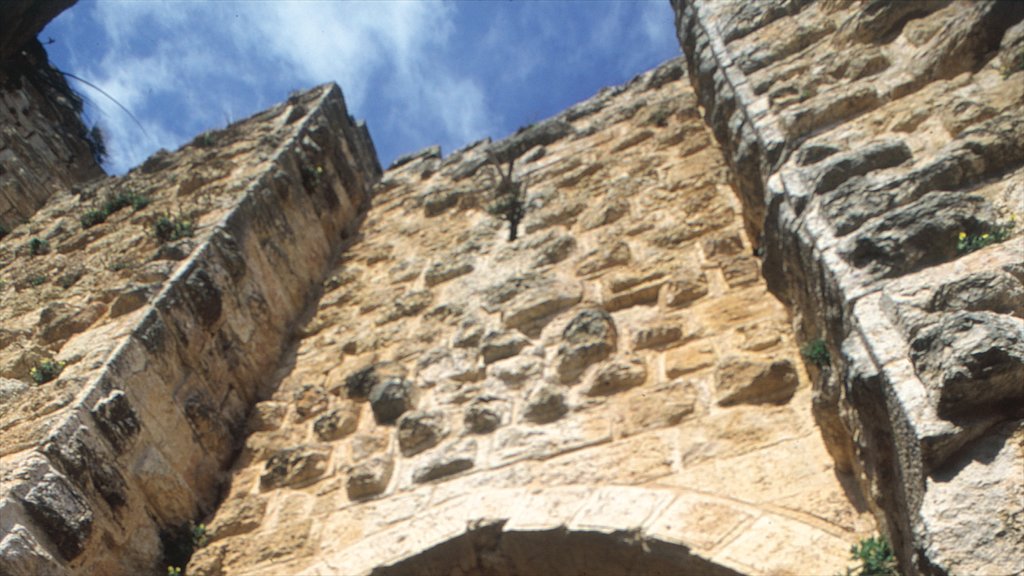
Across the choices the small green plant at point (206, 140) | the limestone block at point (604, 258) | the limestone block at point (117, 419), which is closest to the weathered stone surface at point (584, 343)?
the limestone block at point (604, 258)

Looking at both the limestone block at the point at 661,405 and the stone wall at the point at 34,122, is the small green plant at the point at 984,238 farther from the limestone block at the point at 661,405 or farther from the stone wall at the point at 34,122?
the stone wall at the point at 34,122

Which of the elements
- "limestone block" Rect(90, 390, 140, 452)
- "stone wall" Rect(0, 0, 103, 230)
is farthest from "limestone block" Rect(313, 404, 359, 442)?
"stone wall" Rect(0, 0, 103, 230)

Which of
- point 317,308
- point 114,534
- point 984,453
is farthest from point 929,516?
point 317,308

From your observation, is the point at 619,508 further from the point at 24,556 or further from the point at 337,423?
the point at 24,556

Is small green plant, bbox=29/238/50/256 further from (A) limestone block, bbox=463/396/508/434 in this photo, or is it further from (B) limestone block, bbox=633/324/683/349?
(B) limestone block, bbox=633/324/683/349

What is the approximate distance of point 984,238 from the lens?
2238mm

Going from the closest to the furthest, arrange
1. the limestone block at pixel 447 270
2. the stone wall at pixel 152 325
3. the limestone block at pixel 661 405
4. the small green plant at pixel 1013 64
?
the small green plant at pixel 1013 64
the limestone block at pixel 661 405
the stone wall at pixel 152 325
the limestone block at pixel 447 270

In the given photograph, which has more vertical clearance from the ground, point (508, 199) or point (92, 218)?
point (92, 218)

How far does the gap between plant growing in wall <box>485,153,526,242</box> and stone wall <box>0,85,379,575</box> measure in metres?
Result: 1.23

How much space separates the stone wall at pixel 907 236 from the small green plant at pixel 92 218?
13.4ft

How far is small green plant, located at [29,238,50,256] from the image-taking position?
17.8ft

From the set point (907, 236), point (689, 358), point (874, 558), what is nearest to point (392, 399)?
point (689, 358)

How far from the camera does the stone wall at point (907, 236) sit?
5.99 ft

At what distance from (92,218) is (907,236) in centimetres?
511
